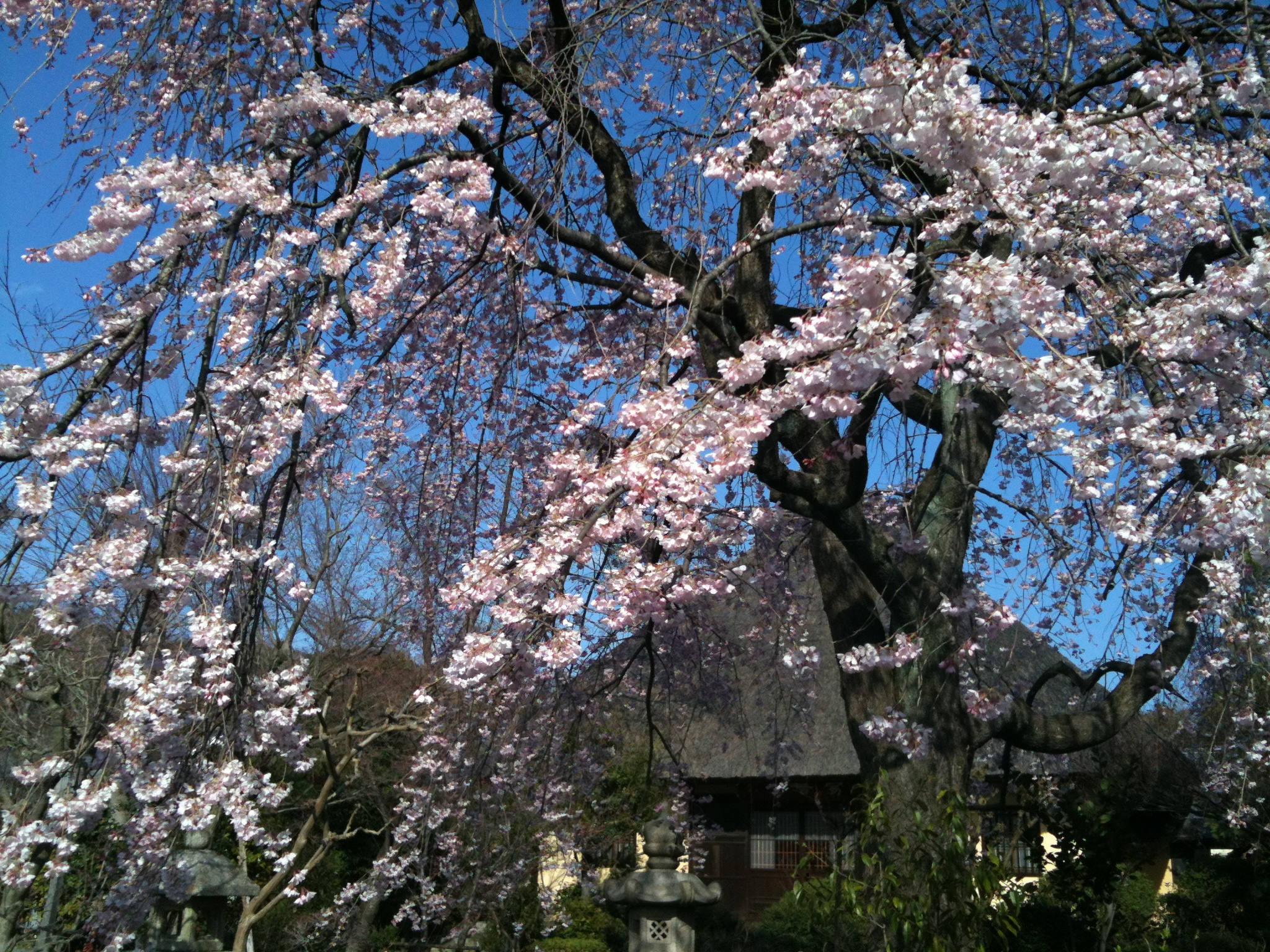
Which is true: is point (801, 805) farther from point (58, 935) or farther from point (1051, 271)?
point (1051, 271)

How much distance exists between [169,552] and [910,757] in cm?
307

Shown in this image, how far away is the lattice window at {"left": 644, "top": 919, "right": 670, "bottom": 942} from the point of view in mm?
5066

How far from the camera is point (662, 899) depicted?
498cm

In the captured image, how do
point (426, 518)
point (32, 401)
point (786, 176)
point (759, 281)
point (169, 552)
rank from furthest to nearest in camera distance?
1. point (426, 518)
2. point (759, 281)
3. point (786, 176)
4. point (169, 552)
5. point (32, 401)

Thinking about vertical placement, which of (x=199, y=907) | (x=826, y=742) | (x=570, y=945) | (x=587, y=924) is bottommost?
(x=570, y=945)

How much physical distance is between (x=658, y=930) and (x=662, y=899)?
0.23 m

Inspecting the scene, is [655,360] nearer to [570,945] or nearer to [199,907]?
[199,907]

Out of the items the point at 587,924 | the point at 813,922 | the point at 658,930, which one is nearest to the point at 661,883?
the point at 658,930

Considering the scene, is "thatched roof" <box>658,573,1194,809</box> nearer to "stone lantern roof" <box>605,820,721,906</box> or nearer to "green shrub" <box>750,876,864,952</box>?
"green shrub" <box>750,876,864,952</box>

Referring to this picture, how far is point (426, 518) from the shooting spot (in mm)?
6398

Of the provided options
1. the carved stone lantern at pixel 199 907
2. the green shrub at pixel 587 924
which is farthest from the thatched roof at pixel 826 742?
the carved stone lantern at pixel 199 907

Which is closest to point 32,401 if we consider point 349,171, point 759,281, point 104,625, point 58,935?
point 349,171

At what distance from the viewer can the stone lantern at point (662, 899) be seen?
16.4ft

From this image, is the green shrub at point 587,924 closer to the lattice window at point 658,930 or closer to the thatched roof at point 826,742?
the thatched roof at point 826,742
